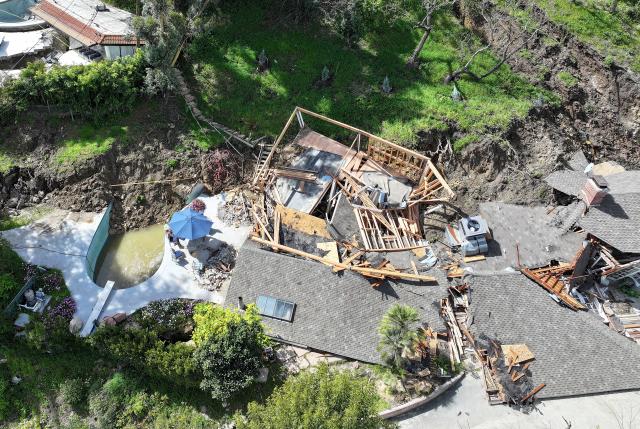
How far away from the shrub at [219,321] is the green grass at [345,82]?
12.5 metres

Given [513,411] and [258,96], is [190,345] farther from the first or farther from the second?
[258,96]

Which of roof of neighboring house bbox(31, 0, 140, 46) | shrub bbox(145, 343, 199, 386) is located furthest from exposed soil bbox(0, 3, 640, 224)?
shrub bbox(145, 343, 199, 386)

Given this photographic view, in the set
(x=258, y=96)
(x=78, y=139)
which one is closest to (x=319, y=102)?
(x=258, y=96)

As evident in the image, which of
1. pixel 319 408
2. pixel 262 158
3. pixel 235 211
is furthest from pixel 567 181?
pixel 319 408

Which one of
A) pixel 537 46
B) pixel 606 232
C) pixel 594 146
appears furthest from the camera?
pixel 537 46

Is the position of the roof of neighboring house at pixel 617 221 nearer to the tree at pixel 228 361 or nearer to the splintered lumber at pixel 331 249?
the splintered lumber at pixel 331 249

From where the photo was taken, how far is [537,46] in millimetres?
31719

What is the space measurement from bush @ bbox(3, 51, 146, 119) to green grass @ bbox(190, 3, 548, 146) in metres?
4.19

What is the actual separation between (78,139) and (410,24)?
76.2 feet

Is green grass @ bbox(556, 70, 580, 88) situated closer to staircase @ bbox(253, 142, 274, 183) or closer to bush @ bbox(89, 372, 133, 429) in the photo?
staircase @ bbox(253, 142, 274, 183)

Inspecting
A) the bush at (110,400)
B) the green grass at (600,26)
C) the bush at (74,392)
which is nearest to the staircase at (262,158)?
the bush at (110,400)

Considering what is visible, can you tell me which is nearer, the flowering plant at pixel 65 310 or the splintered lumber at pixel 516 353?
the splintered lumber at pixel 516 353

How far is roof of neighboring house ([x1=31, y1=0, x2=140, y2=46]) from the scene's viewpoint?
28641 mm

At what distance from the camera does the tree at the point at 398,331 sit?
1988cm
